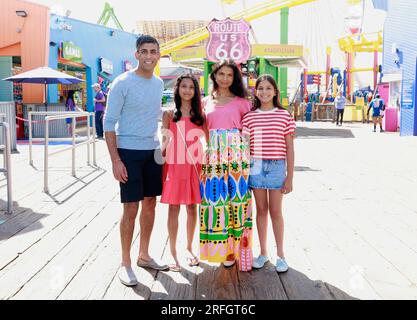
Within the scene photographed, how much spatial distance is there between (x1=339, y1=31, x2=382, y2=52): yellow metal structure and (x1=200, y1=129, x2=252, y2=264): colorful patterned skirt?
81.8 feet

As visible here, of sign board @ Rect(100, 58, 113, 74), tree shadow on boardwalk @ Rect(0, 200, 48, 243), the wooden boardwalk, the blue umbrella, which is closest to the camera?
the wooden boardwalk

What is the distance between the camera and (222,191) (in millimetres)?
3502

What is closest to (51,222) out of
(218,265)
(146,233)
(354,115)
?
(146,233)

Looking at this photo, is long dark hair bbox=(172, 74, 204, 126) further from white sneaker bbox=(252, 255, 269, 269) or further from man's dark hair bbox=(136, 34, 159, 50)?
white sneaker bbox=(252, 255, 269, 269)

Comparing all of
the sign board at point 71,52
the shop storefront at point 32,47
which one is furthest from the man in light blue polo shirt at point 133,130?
the sign board at point 71,52

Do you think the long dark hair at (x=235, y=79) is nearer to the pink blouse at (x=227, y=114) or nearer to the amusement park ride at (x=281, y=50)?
the pink blouse at (x=227, y=114)

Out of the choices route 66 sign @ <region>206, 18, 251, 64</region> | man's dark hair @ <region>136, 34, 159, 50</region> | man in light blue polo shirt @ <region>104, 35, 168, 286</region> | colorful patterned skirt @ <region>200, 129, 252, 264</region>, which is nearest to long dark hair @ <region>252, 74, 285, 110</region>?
colorful patterned skirt @ <region>200, 129, 252, 264</region>

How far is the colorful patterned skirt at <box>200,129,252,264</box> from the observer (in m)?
3.48

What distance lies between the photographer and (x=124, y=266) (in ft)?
11.3

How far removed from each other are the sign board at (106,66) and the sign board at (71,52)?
195 cm

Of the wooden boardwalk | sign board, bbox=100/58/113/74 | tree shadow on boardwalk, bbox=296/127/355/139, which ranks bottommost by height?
the wooden boardwalk

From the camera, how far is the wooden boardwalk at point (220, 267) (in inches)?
128

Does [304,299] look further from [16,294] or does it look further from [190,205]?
[16,294]
